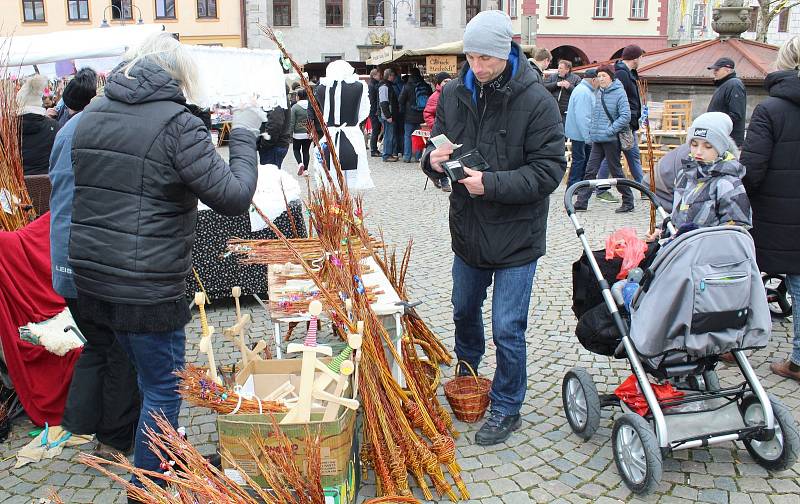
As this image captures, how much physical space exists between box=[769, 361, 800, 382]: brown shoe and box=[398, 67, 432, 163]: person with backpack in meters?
10.4

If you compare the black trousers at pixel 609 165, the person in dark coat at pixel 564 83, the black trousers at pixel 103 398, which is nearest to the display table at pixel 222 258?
the black trousers at pixel 103 398

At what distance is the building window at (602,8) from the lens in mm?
37519

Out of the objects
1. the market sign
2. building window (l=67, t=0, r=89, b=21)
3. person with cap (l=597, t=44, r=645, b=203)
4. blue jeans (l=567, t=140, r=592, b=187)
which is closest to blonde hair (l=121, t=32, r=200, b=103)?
person with cap (l=597, t=44, r=645, b=203)

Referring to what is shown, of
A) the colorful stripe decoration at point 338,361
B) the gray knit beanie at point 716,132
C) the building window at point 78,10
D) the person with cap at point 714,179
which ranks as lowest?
the colorful stripe decoration at point 338,361

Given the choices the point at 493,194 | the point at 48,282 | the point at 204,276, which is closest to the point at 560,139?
the point at 493,194

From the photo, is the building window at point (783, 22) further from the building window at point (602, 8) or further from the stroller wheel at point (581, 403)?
the stroller wheel at point (581, 403)

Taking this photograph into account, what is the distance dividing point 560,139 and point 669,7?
3954 centimetres

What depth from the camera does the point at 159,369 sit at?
2881mm

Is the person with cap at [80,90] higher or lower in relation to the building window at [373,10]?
lower

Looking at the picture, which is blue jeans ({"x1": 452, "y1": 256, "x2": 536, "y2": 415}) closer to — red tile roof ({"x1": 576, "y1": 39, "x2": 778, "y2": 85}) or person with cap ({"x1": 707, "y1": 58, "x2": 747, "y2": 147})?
person with cap ({"x1": 707, "y1": 58, "x2": 747, "y2": 147})

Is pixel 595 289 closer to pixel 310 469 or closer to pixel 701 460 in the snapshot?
pixel 701 460

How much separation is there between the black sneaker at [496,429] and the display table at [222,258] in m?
2.54

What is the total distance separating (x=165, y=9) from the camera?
116 feet

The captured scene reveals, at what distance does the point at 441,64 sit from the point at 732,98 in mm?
8393
